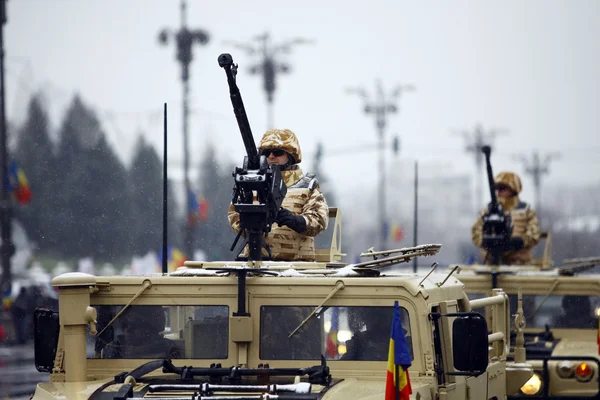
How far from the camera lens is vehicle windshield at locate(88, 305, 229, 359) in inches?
359

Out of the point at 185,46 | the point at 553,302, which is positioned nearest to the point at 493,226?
the point at 553,302

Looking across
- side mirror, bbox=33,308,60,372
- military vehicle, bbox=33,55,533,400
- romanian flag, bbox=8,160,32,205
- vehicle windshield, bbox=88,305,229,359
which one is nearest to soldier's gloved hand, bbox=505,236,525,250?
military vehicle, bbox=33,55,533,400

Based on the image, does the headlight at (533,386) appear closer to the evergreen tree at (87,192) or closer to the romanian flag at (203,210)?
the evergreen tree at (87,192)

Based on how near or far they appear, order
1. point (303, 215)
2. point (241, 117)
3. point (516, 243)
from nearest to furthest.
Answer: point (241, 117) → point (303, 215) → point (516, 243)

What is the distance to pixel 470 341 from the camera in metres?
8.82

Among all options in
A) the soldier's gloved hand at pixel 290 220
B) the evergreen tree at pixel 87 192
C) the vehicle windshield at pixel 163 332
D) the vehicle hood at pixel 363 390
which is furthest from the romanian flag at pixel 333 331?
the evergreen tree at pixel 87 192

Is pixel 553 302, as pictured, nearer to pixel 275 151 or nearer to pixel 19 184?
pixel 275 151

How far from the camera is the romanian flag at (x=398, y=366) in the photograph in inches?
324

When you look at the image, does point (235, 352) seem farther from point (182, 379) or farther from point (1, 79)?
point (1, 79)

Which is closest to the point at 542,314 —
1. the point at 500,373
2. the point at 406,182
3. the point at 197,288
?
the point at 500,373

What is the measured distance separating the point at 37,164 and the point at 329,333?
2353cm

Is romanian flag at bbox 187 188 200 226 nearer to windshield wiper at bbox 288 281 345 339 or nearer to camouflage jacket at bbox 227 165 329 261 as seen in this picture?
camouflage jacket at bbox 227 165 329 261

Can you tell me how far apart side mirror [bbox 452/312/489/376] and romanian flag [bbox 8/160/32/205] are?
2253cm

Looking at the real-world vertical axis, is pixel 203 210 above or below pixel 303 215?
below
